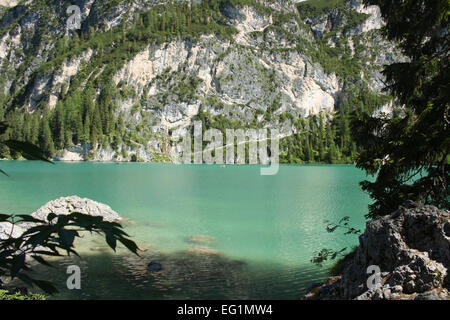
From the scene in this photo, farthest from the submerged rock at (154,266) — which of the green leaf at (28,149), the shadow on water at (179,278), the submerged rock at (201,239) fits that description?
the green leaf at (28,149)

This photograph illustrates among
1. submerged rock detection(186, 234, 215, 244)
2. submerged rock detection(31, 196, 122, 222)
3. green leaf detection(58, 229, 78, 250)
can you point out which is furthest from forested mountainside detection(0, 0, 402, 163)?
green leaf detection(58, 229, 78, 250)

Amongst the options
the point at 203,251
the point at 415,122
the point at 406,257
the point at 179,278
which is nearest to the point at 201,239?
the point at 203,251

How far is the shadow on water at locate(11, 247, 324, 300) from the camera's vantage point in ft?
31.0

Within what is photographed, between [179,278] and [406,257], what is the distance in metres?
7.64

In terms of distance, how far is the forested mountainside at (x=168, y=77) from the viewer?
414ft

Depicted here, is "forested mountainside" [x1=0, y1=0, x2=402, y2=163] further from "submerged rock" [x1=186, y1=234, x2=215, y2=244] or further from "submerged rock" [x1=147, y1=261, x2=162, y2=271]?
"submerged rock" [x1=147, y1=261, x2=162, y2=271]

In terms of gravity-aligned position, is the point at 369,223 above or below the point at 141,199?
above

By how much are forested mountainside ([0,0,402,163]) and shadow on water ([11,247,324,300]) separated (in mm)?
102880

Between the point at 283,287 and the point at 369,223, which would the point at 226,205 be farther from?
the point at 369,223

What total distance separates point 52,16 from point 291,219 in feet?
661

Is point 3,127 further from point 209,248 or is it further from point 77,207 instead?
point 77,207

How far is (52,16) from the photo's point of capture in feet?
584

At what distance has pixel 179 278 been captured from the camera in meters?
10.6

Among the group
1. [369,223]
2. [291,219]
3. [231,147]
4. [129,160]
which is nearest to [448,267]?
[369,223]
